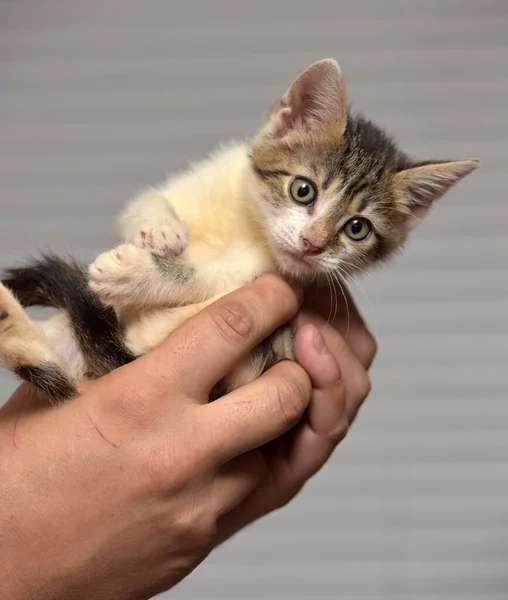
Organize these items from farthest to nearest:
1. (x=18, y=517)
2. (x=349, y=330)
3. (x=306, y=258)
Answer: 1. (x=349, y=330)
2. (x=306, y=258)
3. (x=18, y=517)

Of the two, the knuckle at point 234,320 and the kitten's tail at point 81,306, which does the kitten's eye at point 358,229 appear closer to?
the knuckle at point 234,320

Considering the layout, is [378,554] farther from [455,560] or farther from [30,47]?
[30,47]

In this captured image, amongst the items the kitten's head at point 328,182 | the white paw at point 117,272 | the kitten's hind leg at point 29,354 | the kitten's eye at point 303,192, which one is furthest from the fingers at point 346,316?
the kitten's hind leg at point 29,354

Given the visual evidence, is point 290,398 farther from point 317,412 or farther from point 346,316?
point 346,316

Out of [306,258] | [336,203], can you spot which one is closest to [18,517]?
[306,258]

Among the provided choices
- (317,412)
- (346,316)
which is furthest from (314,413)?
(346,316)

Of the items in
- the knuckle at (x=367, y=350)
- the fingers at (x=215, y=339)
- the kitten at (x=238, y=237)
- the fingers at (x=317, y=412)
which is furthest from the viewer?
the knuckle at (x=367, y=350)
